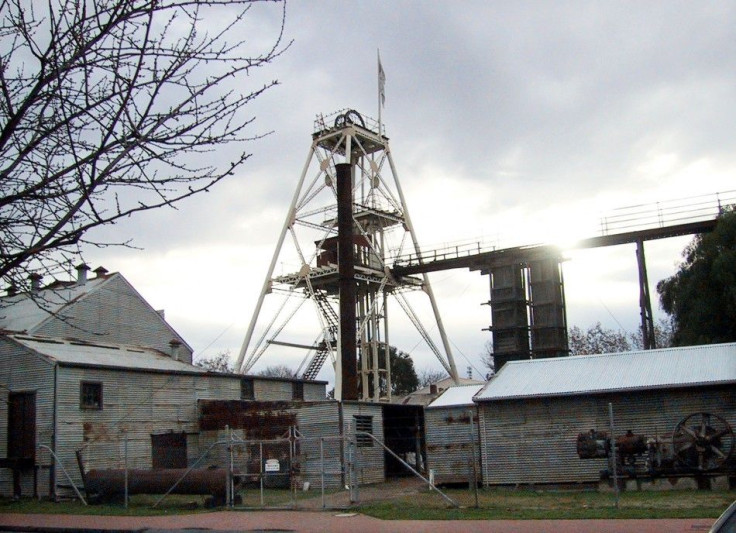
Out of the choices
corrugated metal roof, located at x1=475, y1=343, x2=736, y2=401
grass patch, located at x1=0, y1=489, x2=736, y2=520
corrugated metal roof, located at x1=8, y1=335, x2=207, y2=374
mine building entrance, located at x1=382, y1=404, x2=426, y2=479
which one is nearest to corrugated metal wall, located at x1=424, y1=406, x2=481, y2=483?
corrugated metal roof, located at x1=475, y1=343, x2=736, y2=401

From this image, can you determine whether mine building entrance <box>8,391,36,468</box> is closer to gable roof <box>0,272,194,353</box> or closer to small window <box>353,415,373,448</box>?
gable roof <box>0,272,194,353</box>

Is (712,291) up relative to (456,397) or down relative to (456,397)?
up

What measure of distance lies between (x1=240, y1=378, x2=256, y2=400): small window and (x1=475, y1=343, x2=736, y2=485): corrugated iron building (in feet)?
47.2

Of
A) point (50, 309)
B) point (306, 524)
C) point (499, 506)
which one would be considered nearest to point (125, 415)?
point (50, 309)

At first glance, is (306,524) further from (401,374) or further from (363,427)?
(401,374)

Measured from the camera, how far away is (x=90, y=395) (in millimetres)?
29922

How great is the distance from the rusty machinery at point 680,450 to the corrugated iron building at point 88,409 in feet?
55.5

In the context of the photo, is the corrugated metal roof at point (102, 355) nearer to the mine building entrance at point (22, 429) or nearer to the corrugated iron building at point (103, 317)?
the corrugated iron building at point (103, 317)

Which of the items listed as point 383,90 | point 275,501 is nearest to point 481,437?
point 275,501

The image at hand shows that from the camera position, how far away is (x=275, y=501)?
953 inches

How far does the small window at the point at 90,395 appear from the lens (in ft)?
96.6

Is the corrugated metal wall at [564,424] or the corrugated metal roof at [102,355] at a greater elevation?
the corrugated metal roof at [102,355]

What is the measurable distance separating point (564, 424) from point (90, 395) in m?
17.3

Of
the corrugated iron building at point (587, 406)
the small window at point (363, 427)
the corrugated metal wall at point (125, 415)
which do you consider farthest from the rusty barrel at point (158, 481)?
the corrugated iron building at point (587, 406)
